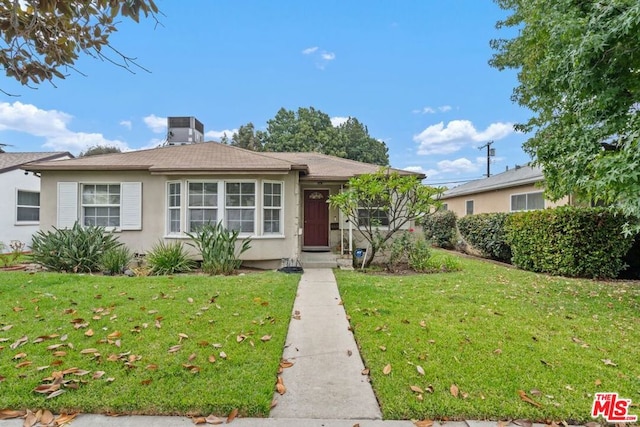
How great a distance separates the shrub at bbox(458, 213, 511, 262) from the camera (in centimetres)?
1202

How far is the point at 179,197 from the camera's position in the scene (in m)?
10.0

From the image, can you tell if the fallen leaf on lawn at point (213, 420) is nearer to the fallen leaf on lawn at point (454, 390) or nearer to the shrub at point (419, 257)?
the fallen leaf on lawn at point (454, 390)

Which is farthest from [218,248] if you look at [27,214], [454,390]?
[27,214]

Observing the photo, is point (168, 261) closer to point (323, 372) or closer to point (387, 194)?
point (387, 194)

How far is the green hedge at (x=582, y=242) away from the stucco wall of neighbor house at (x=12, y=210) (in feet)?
63.1

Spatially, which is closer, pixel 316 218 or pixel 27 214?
pixel 316 218

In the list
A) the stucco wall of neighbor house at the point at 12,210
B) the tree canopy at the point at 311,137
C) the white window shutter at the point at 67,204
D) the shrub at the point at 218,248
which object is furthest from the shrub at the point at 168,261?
the tree canopy at the point at 311,137

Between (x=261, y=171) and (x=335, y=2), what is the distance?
22.9 feet

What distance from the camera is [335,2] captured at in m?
11.6

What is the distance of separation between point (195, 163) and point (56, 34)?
7011 millimetres

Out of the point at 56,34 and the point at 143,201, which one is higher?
the point at 56,34

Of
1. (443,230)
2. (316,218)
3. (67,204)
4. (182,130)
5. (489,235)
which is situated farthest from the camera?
(443,230)

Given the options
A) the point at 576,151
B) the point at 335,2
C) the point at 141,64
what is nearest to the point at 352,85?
the point at 335,2

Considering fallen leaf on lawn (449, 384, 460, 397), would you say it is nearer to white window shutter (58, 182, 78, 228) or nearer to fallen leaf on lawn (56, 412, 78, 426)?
fallen leaf on lawn (56, 412, 78, 426)
